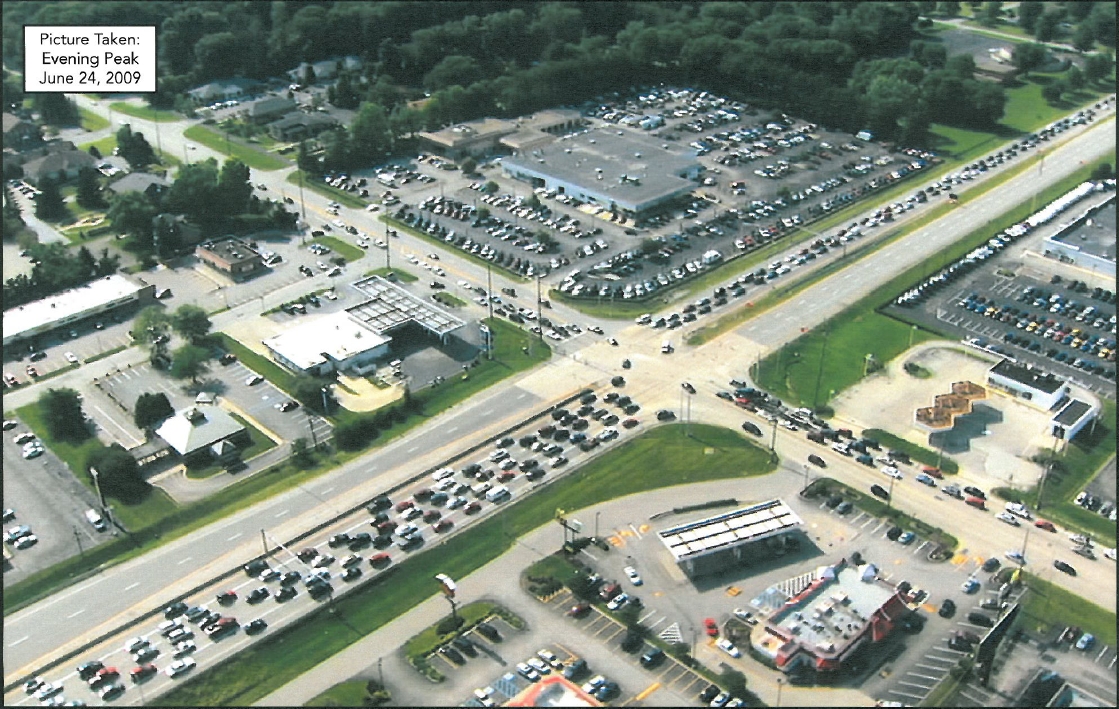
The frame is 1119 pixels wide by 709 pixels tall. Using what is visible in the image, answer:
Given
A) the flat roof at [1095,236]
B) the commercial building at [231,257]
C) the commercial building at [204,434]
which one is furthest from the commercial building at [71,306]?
the flat roof at [1095,236]

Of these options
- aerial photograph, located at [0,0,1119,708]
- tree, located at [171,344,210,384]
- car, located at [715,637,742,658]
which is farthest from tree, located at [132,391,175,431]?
car, located at [715,637,742,658]

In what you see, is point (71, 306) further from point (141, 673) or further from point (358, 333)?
point (141, 673)

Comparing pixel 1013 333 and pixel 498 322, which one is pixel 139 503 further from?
pixel 1013 333

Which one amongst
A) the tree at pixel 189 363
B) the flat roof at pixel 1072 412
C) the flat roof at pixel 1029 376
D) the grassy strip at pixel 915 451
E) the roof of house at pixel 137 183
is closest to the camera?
the grassy strip at pixel 915 451

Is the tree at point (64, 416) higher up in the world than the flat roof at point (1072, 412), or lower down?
lower down

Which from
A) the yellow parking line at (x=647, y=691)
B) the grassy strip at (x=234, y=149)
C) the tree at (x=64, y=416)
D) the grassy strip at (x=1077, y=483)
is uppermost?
the grassy strip at (x=1077, y=483)

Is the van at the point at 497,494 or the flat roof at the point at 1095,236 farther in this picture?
the flat roof at the point at 1095,236

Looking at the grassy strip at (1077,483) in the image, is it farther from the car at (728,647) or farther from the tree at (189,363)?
the tree at (189,363)

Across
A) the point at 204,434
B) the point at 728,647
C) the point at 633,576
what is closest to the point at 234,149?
the point at 204,434
